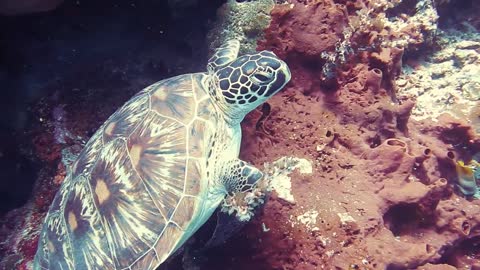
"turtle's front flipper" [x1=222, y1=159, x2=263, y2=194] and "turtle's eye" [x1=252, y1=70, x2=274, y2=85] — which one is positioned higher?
"turtle's eye" [x1=252, y1=70, x2=274, y2=85]

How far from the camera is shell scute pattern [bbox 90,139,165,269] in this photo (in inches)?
93.4

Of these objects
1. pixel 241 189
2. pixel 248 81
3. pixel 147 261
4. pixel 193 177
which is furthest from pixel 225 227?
pixel 248 81

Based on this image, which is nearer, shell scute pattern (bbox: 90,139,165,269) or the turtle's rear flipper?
shell scute pattern (bbox: 90,139,165,269)

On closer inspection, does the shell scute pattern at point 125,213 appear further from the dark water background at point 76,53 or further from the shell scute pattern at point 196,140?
the dark water background at point 76,53

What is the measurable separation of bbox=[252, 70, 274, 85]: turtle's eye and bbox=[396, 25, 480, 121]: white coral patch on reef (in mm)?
2029

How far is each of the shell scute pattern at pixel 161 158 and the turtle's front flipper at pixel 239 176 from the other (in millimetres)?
419

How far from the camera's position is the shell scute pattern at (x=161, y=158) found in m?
2.43

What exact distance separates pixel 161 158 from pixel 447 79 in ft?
12.8

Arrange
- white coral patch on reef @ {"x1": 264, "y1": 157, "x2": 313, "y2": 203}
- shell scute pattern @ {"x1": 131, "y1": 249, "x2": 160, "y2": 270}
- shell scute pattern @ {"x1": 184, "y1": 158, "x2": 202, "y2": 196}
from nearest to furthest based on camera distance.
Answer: shell scute pattern @ {"x1": 131, "y1": 249, "x2": 160, "y2": 270}
shell scute pattern @ {"x1": 184, "y1": 158, "x2": 202, "y2": 196}
white coral patch on reef @ {"x1": 264, "y1": 157, "x2": 313, "y2": 203}

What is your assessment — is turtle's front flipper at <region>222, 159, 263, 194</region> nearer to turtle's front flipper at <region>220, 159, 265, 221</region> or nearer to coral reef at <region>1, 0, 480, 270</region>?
turtle's front flipper at <region>220, 159, 265, 221</region>

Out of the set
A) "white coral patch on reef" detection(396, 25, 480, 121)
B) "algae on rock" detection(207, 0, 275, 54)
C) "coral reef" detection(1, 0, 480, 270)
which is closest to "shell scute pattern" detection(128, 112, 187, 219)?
"coral reef" detection(1, 0, 480, 270)

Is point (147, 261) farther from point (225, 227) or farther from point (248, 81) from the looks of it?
Result: point (248, 81)

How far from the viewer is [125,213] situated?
7.84 ft

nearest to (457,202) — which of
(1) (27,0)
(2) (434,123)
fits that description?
(2) (434,123)
